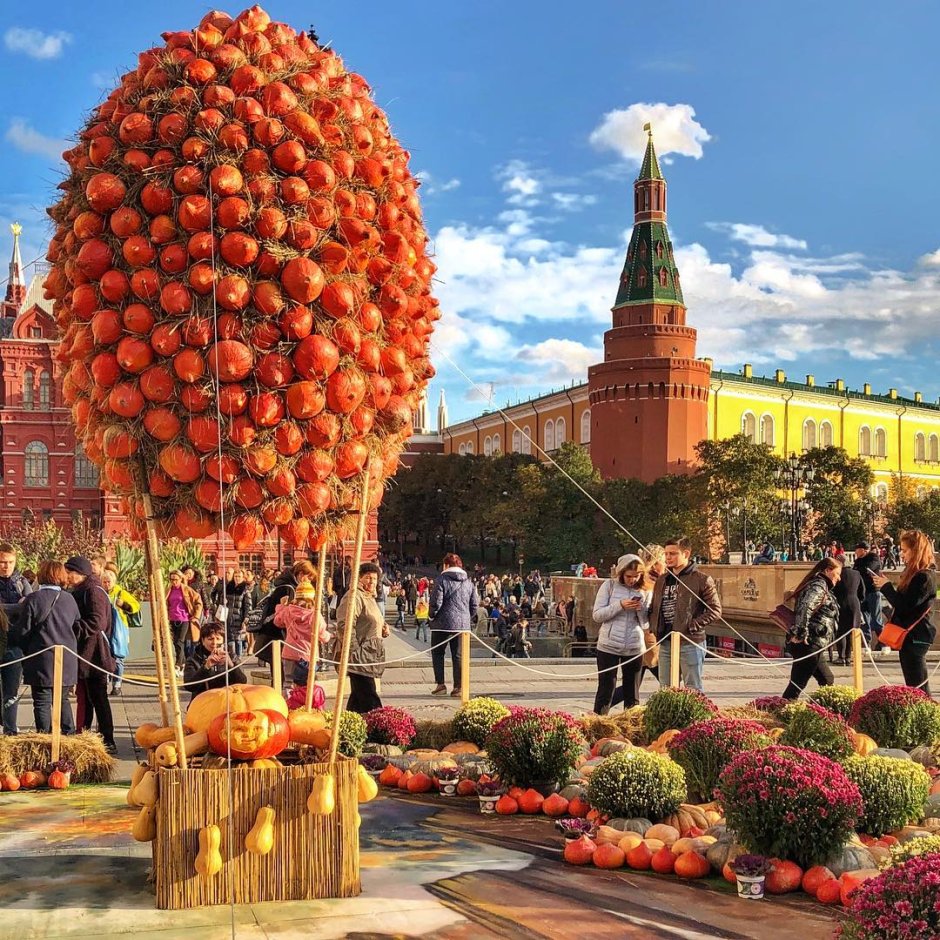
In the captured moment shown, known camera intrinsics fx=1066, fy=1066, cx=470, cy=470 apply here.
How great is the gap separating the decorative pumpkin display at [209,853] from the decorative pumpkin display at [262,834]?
120 mm

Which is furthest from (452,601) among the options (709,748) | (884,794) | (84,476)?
(84,476)

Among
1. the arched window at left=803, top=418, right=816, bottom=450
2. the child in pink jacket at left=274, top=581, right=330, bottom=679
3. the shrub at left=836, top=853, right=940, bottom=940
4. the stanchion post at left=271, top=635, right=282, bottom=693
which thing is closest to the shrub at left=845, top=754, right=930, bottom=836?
the shrub at left=836, top=853, right=940, bottom=940

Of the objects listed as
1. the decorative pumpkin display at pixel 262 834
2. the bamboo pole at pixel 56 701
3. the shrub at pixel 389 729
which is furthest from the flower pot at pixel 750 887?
the bamboo pole at pixel 56 701

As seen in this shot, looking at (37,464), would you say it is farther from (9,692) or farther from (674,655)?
(674,655)

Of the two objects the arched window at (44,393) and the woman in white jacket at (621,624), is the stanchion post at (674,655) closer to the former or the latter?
the woman in white jacket at (621,624)

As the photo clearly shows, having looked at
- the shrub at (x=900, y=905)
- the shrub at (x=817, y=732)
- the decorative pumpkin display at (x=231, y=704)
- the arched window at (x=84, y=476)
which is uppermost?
the arched window at (x=84, y=476)

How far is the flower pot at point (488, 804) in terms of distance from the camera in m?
6.04

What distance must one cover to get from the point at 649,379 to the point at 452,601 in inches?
2092

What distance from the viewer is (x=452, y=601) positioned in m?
11.2

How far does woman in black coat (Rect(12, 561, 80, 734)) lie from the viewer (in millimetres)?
7934

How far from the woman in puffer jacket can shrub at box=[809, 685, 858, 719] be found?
4.11 feet

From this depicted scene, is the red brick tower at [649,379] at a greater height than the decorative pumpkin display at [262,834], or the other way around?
the red brick tower at [649,379]

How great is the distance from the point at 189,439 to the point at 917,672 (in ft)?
23.0

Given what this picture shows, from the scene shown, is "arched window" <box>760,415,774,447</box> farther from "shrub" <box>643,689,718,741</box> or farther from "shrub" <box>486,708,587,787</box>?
Result: "shrub" <box>486,708,587,787</box>
